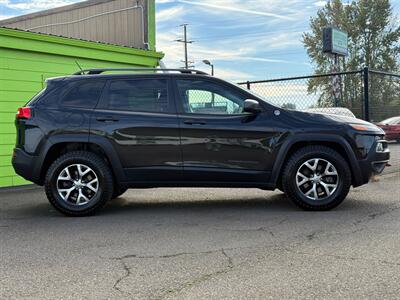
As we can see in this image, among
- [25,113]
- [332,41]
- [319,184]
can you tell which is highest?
[332,41]

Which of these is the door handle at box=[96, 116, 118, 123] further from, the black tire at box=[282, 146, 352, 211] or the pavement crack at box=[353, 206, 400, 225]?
the pavement crack at box=[353, 206, 400, 225]

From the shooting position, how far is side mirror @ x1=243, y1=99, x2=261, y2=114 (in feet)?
20.9

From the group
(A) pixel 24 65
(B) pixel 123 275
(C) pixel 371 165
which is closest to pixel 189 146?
(C) pixel 371 165

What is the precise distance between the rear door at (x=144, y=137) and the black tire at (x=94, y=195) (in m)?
0.30

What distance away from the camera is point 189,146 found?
6.53 metres

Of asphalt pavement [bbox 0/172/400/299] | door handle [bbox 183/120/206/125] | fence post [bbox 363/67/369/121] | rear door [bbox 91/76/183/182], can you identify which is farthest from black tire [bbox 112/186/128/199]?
fence post [bbox 363/67/369/121]

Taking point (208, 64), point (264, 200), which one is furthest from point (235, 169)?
point (208, 64)

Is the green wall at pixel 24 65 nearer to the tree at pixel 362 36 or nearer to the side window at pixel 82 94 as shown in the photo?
the side window at pixel 82 94

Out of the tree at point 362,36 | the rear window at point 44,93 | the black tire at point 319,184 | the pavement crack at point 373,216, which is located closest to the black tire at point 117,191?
the rear window at point 44,93

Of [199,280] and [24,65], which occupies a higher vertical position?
[24,65]

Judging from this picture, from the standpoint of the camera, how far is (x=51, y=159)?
6777mm

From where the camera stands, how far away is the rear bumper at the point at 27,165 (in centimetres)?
659

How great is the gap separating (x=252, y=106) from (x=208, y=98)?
658 millimetres

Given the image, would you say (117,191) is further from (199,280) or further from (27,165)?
(199,280)
